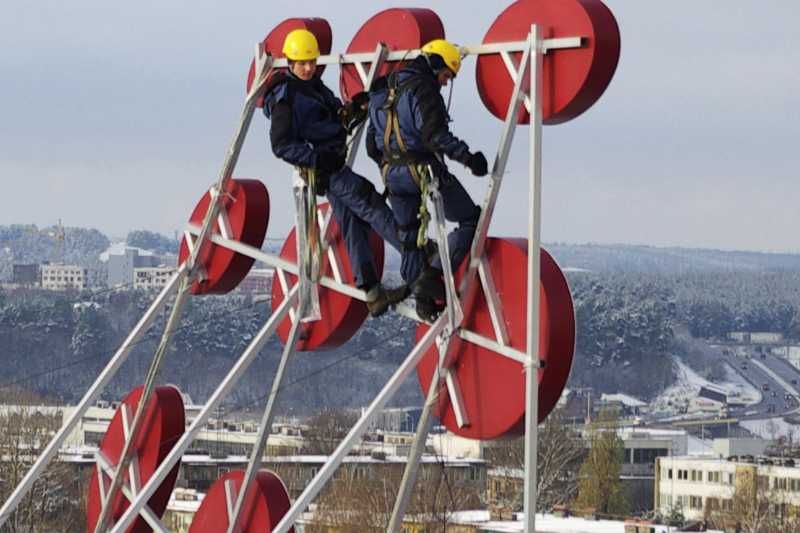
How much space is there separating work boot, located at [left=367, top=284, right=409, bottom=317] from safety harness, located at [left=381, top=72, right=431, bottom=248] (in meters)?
0.42

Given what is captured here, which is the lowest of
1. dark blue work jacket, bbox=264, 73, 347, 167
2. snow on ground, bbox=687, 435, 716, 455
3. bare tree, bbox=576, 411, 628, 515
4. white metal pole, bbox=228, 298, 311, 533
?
snow on ground, bbox=687, 435, 716, 455

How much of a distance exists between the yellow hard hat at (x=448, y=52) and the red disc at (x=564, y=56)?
198 millimetres

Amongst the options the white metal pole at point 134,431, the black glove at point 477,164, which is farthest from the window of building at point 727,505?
the black glove at point 477,164

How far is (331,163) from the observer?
19031 mm

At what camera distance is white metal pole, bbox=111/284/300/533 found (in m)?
19.9

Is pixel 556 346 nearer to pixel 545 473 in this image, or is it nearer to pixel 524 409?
pixel 524 409

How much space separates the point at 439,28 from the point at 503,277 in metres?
1.87

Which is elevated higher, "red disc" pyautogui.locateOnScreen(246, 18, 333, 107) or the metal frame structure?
"red disc" pyautogui.locateOnScreen(246, 18, 333, 107)

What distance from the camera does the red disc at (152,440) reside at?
21.5 m

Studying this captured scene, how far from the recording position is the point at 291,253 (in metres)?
20.3

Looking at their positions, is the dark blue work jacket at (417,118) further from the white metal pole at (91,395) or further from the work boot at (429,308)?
the white metal pole at (91,395)

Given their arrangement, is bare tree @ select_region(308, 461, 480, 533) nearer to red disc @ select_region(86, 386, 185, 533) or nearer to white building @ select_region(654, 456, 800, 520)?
white building @ select_region(654, 456, 800, 520)

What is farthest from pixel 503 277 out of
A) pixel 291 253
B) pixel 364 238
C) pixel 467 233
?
pixel 291 253

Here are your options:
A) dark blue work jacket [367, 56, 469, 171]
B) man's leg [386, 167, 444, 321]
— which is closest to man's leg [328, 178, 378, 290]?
man's leg [386, 167, 444, 321]
